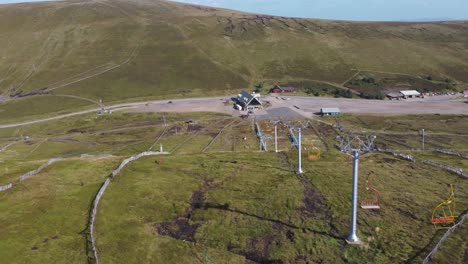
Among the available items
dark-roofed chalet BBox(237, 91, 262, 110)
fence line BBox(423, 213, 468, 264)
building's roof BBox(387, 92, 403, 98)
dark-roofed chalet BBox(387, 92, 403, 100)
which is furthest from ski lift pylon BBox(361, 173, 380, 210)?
building's roof BBox(387, 92, 403, 98)

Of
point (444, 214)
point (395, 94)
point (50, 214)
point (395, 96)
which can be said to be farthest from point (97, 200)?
point (395, 94)

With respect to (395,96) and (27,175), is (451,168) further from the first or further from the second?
(395,96)

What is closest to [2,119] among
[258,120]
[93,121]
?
[93,121]

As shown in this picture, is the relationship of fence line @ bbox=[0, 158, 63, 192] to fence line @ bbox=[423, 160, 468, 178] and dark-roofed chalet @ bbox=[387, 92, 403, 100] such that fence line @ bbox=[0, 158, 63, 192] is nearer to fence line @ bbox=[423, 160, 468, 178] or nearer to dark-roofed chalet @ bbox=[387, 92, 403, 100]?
fence line @ bbox=[423, 160, 468, 178]

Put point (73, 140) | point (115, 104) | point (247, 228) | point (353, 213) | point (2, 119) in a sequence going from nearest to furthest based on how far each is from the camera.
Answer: point (353, 213), point (247, 228), point (73, 140), point (2, 119), point (115, 104)

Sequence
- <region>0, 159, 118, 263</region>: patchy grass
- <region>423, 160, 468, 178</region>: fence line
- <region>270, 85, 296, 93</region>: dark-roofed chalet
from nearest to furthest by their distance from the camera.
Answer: <region>0, 159, 118, 263</region>: patchy grass → <region>423, 160, 468, 178</region>: fence line → <region>270, 85, 296, 93</region>: dark-roofed chalet

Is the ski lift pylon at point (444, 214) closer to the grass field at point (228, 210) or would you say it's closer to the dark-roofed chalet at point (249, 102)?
A: the grass field at point (228, 210)

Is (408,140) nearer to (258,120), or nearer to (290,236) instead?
(258,120)
